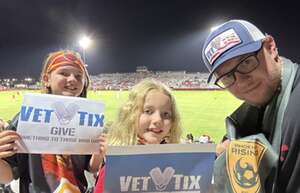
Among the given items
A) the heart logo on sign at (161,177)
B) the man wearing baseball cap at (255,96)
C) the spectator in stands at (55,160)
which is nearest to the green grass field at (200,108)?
the spectator in stands at (55,160)

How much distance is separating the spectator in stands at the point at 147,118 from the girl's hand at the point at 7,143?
0.33 metres

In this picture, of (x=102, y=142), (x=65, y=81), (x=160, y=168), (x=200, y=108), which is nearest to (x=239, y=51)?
(x=160, y=168)

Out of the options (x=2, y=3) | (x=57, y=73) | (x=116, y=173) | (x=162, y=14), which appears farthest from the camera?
(x=162, y=14)

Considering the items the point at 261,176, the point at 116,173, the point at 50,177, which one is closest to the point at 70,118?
the point at 50,177

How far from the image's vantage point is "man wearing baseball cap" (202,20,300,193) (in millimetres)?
1097

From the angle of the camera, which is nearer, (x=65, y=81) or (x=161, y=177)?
(x=161, y=177)

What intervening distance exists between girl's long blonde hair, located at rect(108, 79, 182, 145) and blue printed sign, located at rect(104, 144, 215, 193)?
12.4 inches

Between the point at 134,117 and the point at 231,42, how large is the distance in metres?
0.45

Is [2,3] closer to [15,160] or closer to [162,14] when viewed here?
[162,14]

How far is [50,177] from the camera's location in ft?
→ 5.30

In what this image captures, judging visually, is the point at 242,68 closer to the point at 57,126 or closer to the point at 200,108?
the point at 57,126

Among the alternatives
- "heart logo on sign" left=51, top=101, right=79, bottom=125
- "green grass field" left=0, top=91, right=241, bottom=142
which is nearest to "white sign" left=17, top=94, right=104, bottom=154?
"heart logo on sign" left=51, top=101, right=79, bottom=125

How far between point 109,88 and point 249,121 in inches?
863

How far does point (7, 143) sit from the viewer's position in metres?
1.49
